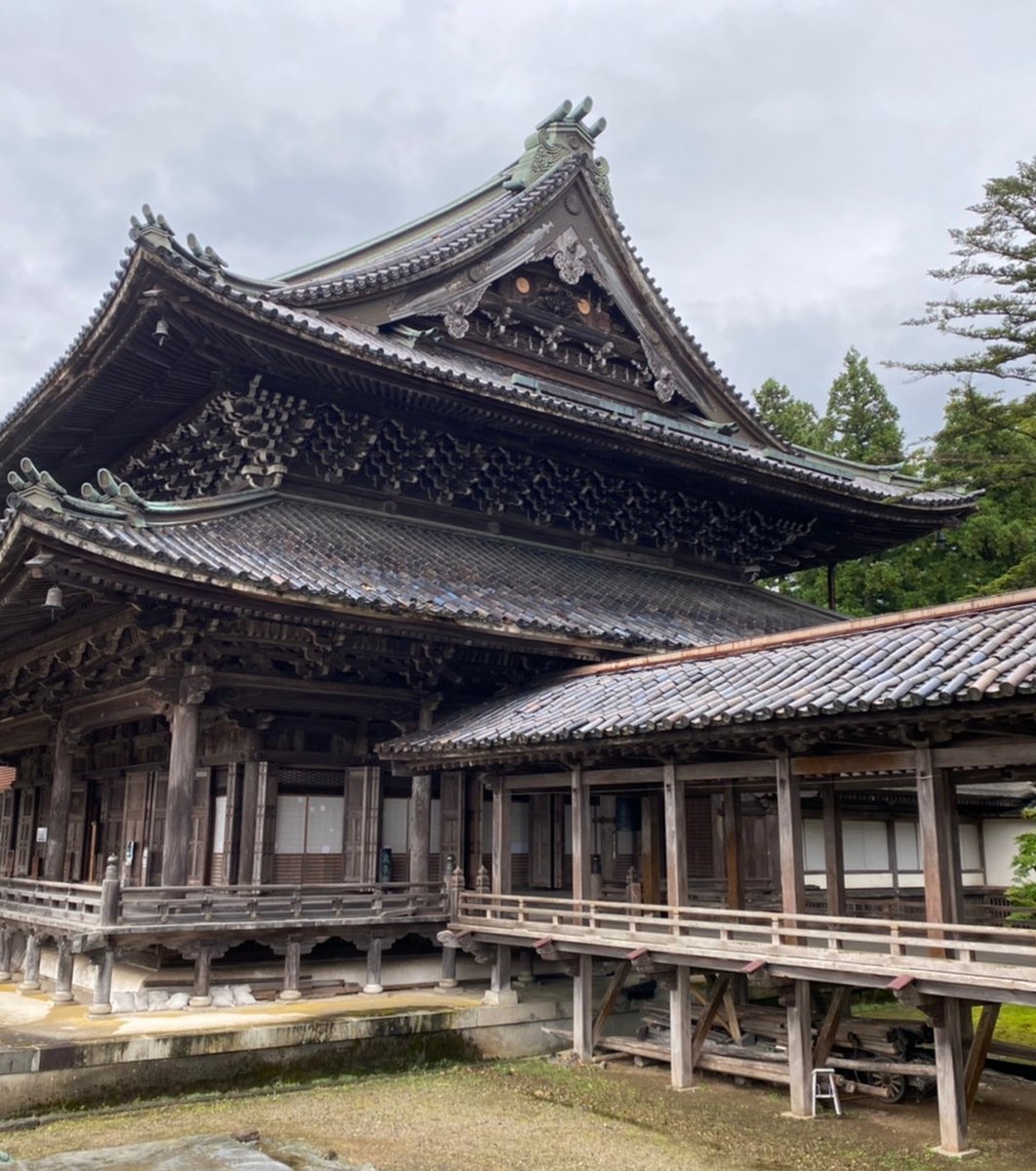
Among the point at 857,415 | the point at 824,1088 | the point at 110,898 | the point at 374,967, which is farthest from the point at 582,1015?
the point at 857,415

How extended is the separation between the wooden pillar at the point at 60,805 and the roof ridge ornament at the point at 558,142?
44.1 feet

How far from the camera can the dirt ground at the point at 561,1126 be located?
953 centimetres

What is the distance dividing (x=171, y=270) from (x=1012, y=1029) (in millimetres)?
16840

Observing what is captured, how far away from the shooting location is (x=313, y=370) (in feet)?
50.0

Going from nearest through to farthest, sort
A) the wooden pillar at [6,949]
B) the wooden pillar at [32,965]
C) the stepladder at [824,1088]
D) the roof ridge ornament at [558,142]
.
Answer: the stepladder at [824,1088], the wooden pillar at [32,965], the wooden pillar at [6,949], the roof ridge ornament at [558,142]

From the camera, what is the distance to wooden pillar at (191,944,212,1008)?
1263 cm

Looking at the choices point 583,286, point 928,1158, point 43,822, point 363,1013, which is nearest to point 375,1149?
point 363,1013

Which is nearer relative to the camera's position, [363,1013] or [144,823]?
[363,1013]

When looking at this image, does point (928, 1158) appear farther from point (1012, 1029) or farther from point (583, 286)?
point (583, 286)

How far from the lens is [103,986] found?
12.2m

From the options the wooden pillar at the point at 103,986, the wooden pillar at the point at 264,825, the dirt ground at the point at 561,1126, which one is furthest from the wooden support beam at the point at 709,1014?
the wooden pillar at the point at 103,986

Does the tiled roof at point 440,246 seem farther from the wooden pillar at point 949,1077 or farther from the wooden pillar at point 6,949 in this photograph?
the wooden pillar at point 949,1077

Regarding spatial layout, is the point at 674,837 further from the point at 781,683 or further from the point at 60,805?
the point at 60,805

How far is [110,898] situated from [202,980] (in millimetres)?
1597
